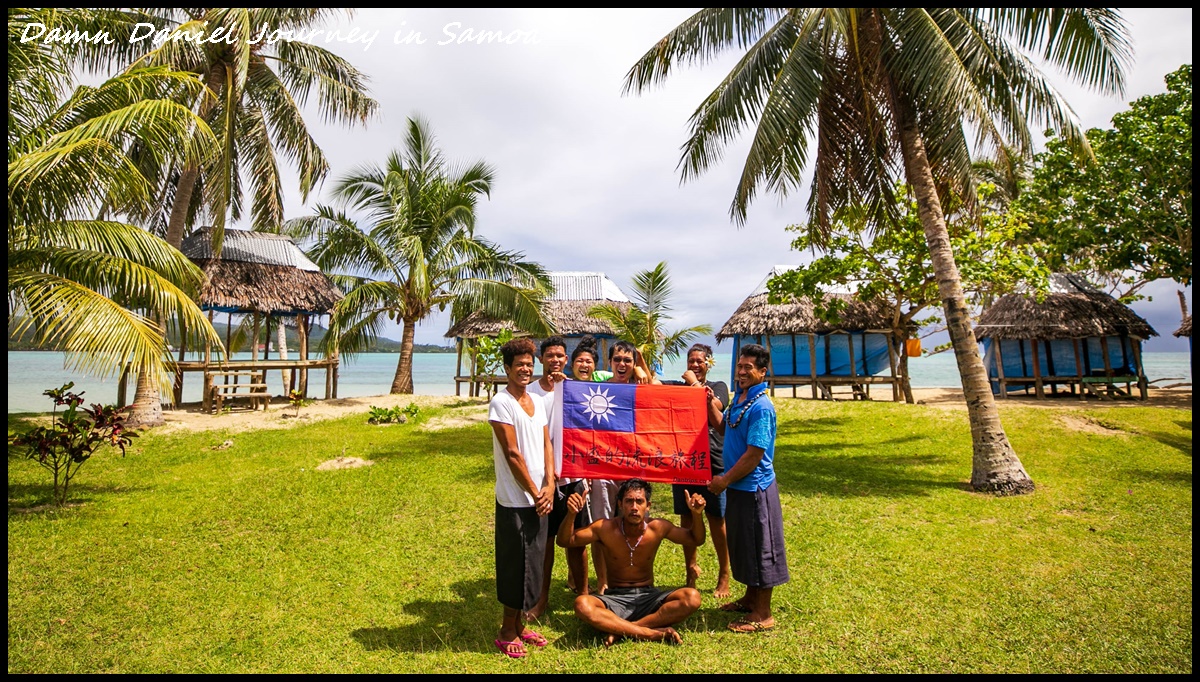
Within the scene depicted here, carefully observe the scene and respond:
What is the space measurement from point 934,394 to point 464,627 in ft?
72.5

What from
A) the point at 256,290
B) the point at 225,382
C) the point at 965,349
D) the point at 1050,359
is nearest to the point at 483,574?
the point at 965,349

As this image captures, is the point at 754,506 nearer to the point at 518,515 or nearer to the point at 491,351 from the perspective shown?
the point at 518,515

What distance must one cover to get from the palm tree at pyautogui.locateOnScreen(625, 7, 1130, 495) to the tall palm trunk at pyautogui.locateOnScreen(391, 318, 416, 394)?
35.7 ft

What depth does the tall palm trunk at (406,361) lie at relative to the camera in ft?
59.3

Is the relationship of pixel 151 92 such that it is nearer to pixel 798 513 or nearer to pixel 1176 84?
pixel 798 513

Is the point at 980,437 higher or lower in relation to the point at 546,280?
lower

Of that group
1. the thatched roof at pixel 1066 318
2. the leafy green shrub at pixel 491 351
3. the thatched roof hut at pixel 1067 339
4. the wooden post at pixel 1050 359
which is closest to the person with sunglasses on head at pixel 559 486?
the leafy green shrub at pixel 491 351

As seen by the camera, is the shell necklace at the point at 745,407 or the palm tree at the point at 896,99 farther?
the palm tree at the point at 896,99

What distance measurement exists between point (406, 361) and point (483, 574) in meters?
14.8

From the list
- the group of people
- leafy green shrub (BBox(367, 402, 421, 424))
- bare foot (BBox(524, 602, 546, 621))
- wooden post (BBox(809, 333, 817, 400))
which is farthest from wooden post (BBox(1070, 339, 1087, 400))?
bare foot (BBox(524, 602, 546, 621))

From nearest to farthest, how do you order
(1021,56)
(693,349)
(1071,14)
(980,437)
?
(693,349) → (1071,14) → (980,437) → (1021,56)

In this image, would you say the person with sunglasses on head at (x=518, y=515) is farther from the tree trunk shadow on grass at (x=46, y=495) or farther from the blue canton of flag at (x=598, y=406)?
the tree trunk shadow on grass at (x=46, y=495)

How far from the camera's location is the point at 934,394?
22219 mm

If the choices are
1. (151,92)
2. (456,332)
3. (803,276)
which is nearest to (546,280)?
(456,332)
